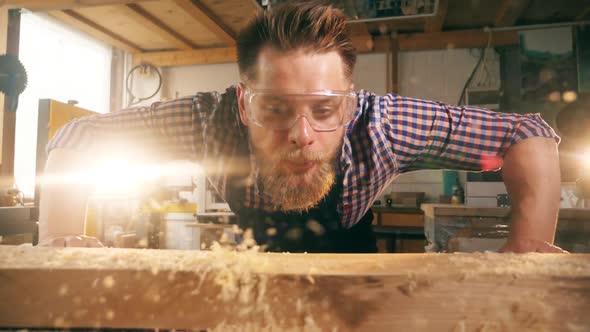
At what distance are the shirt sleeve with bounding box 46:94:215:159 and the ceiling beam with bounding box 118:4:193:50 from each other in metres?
3.93

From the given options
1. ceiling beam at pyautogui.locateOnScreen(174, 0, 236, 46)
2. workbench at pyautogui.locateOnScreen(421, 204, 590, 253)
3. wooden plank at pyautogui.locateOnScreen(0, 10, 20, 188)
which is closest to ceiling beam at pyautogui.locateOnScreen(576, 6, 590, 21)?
workbench at pyautogui.locateOnScreen(421, 204, 590, 253)

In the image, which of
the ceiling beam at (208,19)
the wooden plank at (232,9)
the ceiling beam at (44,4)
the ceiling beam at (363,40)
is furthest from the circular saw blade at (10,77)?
the ceiling beam at (363,40)

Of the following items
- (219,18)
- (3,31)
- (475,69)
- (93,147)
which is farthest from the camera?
(475,69)

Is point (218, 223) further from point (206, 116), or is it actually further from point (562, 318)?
point (562, 318)

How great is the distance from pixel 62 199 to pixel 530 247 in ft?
5.29

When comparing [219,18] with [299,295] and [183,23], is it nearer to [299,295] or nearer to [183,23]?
[183,23]

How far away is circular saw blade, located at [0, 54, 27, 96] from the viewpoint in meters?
3.25

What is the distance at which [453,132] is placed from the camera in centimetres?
174

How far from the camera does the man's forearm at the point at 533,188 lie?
145 centimetres

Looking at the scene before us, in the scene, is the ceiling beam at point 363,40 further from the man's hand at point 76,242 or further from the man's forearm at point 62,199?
the man's hand at point 76,242

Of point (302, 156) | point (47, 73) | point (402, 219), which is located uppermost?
point (47, 73)

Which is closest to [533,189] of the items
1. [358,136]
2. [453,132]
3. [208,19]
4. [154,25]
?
[453,132]

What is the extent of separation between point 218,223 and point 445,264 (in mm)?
4765

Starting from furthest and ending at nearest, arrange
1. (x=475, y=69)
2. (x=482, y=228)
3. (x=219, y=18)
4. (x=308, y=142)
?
(x=475, y=69), (x=219, y=18), (x=482, y=228), (x=308, y=142)
